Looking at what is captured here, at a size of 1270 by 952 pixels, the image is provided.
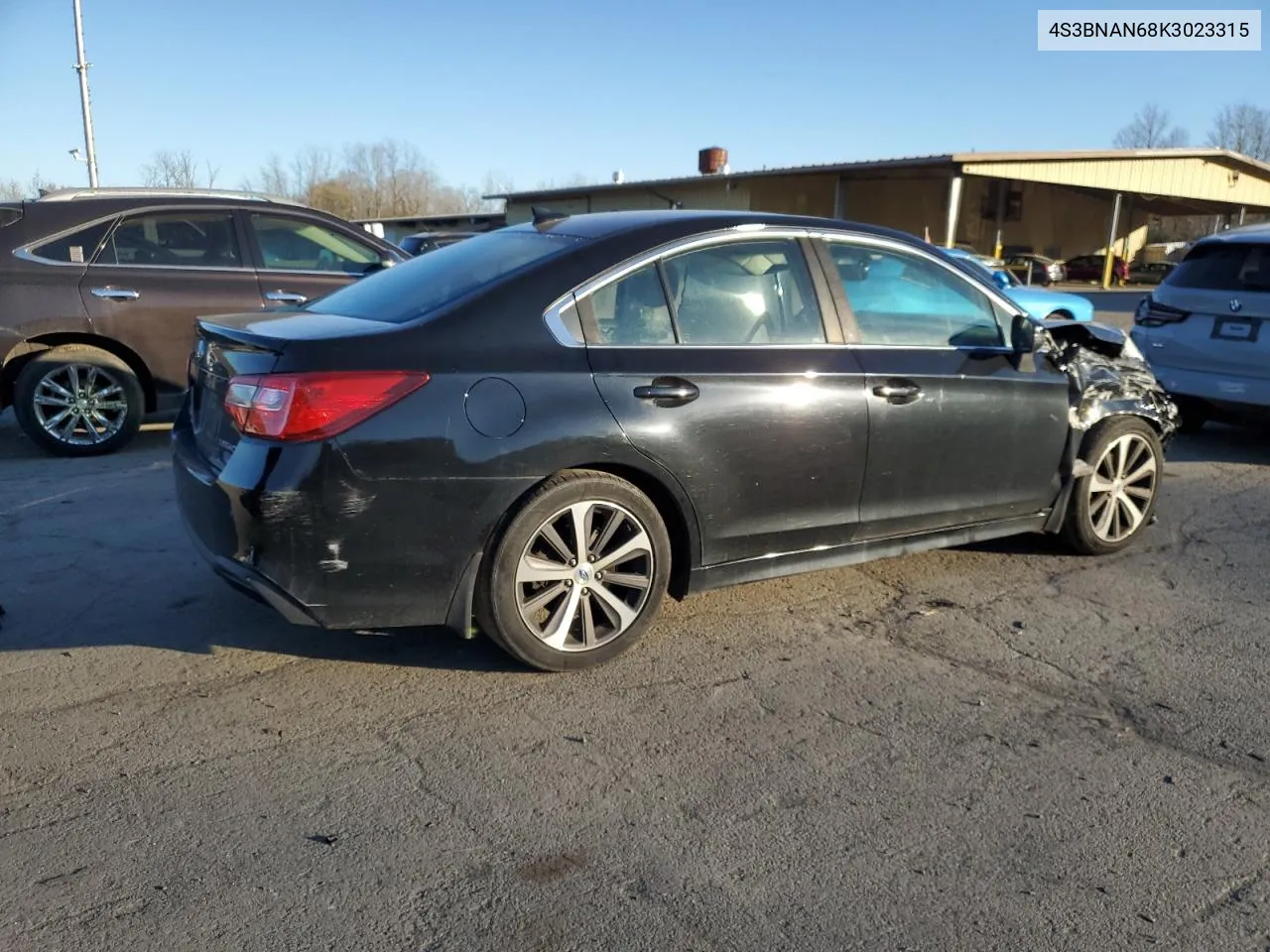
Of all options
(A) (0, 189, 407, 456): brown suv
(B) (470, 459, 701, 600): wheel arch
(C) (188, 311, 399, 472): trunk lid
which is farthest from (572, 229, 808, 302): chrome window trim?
(A) (0, 189, 407, 456): brown suv

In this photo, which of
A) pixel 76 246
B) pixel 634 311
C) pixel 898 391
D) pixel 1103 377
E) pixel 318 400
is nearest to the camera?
pixel 318 400

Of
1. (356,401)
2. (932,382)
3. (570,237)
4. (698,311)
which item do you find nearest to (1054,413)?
(932,382)

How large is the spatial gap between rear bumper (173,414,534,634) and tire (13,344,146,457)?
4.30 m

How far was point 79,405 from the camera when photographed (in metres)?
7.21

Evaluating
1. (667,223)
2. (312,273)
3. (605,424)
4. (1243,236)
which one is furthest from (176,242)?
(1243,236)

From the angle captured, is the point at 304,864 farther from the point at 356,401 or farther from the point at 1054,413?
the point at 1054,413

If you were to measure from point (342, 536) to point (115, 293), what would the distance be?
4890 mm

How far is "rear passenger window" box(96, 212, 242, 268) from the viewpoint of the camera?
7.38 meters

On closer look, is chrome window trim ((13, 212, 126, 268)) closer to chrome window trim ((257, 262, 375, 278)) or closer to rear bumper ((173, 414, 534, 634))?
chrome window trim ((257, 262, 375, 278))

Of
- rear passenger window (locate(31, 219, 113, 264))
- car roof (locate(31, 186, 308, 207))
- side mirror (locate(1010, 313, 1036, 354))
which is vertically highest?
car roof (locate(31, 186, 308, 207))

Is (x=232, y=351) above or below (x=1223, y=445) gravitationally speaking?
above

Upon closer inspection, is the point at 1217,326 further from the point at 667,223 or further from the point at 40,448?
the point at 40,448

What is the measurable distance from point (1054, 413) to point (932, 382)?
83 centimetres

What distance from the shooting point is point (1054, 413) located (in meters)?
4.90
